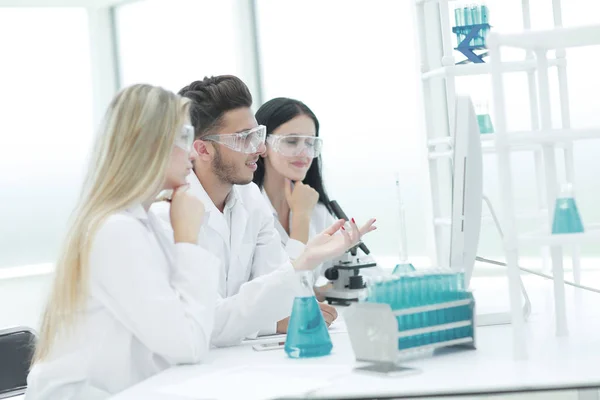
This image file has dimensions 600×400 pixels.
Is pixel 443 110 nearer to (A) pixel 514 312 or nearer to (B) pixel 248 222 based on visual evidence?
(B) pixel 248 222

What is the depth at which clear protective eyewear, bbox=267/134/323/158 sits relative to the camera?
3.25 m

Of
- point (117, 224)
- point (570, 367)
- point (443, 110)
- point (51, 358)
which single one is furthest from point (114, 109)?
point (443, 110)

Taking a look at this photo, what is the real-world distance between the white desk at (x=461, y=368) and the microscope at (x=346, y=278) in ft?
2.30

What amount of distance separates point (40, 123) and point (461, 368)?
4.53 metres

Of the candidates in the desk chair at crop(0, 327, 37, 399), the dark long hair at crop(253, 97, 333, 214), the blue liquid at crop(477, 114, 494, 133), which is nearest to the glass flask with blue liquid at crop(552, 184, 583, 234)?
the blue liquid at crop(477, 114, 494, 133)

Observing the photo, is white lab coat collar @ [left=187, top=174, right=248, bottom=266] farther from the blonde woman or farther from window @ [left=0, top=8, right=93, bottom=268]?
window @ [left=0, top=8, right=93, bottom=268]

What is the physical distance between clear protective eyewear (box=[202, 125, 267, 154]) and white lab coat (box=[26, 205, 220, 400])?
0.80m

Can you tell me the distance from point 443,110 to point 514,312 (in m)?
2.75

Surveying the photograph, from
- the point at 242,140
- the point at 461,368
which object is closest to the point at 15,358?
the point at 242,140

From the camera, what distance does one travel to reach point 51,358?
1.96m

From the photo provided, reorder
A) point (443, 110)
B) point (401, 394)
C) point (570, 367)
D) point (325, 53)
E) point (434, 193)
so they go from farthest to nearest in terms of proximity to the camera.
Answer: point (325, 53) → point (443, 110) → point (434, 193) → point (570, 367) → point (401, 394)

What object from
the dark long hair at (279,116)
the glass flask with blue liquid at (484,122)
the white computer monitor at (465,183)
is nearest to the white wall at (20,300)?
the dark long hair at (279,116)

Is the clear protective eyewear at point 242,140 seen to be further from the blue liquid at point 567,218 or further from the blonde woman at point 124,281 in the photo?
the blue liquid at point 567,218

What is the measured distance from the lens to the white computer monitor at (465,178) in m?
2.11
